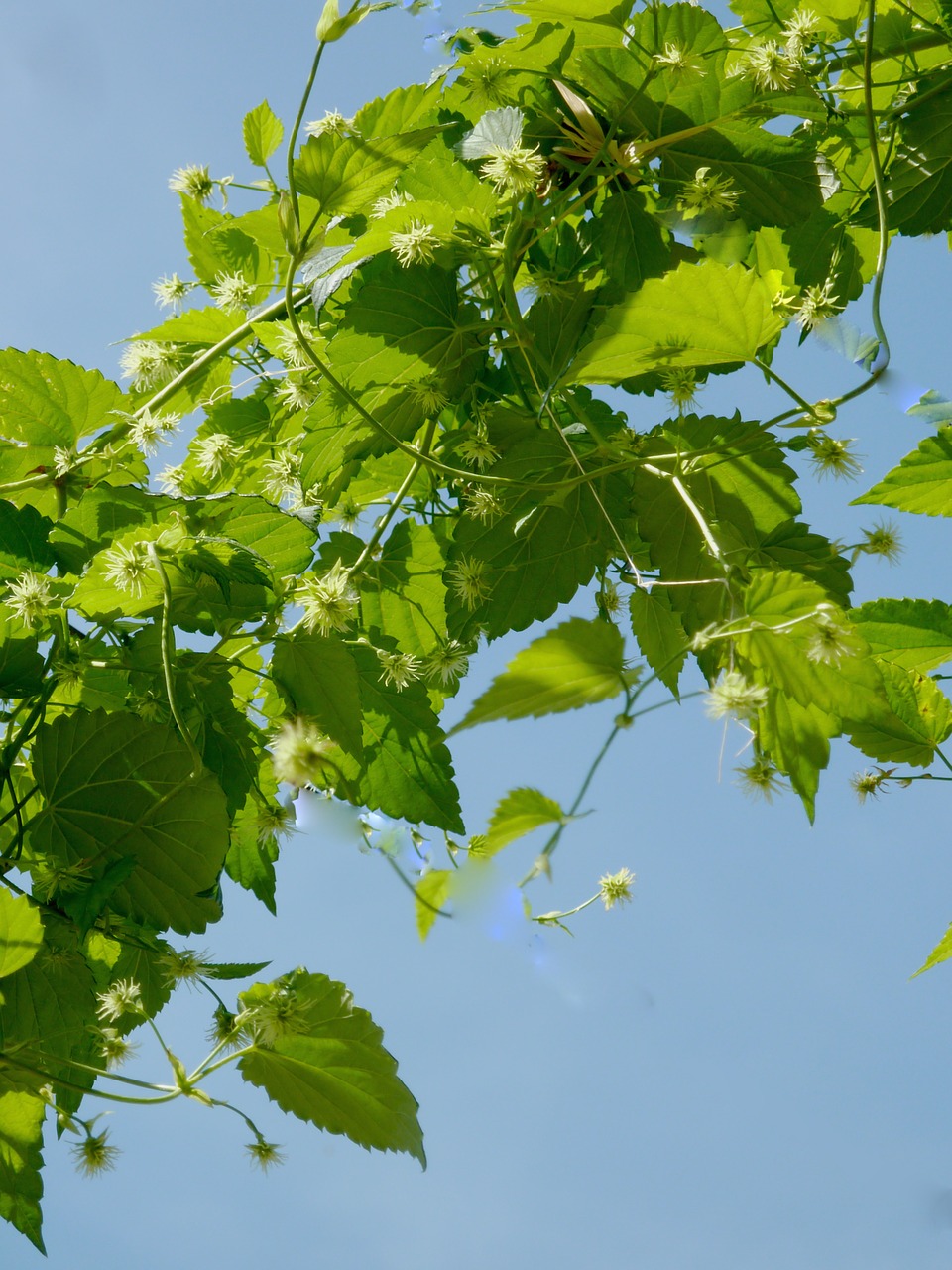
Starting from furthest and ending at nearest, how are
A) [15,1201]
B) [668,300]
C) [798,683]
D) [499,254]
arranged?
1. [15,1201]
2. [499,254]
3. [668,300]
4. [798,683]

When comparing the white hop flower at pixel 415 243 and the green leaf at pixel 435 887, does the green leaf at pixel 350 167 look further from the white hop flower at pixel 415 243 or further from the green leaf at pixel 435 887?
the green leaf at pixel 435 887

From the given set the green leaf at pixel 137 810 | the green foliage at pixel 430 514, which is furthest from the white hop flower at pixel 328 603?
the green leaf at pixel 137 810

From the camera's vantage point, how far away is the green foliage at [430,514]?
35.4 inches

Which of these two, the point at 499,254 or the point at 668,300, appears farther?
the point at 499,254

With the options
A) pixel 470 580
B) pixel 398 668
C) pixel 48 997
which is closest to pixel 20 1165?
pixel 48 997

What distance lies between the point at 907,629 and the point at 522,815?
1.79ft

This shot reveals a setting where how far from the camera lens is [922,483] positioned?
104 centimetres

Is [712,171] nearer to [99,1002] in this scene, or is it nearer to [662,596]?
[662,596]

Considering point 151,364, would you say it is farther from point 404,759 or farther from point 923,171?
point 923,171

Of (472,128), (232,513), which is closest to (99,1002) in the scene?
(232,513)

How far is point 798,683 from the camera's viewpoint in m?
0.67

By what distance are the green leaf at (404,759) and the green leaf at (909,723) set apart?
0.38 m

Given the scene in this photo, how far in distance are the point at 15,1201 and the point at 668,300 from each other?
→ 0.96m

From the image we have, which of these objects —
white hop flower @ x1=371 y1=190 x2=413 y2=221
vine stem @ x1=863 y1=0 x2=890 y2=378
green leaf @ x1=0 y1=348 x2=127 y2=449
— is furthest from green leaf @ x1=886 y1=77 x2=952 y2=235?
green leaf @ x1=0 y1=348 x2=127 y2=449
